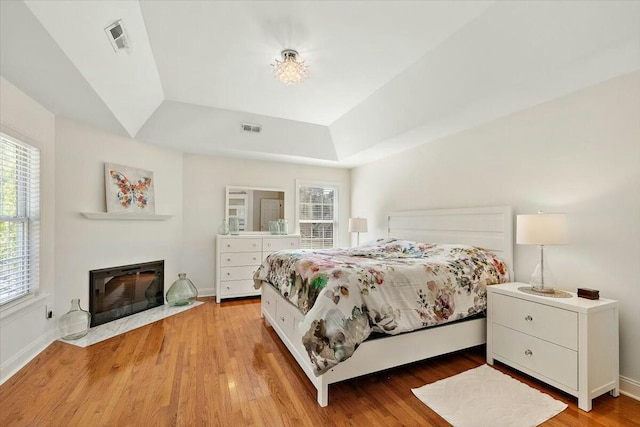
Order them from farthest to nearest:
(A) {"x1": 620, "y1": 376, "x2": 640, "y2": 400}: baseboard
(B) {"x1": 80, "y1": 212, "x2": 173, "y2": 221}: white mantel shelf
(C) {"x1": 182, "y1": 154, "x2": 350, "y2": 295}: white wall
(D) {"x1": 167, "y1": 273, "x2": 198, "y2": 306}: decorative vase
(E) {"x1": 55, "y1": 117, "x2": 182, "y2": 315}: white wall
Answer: (C) {"x1": 182, "y1": 154, "x2": 350, "y2": 295}: white wall < (D) {"x1": 167, "y1": 273, "x2": 198, "y2": 306}: decorative vase < (B) {"x1": 80, "y1": 212, "x2": 173, "y2": 221}: white mantel shelf < (E) {"x1": 55, "y1": 117, "x2": 182, "y2": 315}: white wall < (A) {"x1": 620, "y1": 376, "x2": 640, "y2": 400}: baseboard

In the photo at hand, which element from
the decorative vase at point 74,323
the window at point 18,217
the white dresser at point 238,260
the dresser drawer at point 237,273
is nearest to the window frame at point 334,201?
the white dresser at point 238,260

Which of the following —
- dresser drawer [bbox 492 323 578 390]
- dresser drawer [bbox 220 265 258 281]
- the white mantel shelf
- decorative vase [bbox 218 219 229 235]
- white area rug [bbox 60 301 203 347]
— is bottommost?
white area rug [bbox 60 301 203 347]

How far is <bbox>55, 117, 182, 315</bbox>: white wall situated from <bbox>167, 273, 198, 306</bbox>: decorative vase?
273 millimetres

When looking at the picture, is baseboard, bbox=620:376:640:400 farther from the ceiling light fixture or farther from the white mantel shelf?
the white mantel shelf

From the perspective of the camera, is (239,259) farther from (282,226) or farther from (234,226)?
(282,226)

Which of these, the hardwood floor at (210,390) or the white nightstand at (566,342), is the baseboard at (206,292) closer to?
the hardwood floor at (210,390)

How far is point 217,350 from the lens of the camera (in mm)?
2621

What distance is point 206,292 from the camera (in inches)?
177

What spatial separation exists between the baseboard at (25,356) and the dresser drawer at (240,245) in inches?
77.3

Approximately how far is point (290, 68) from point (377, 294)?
2002mm

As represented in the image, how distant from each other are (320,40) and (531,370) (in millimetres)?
2989

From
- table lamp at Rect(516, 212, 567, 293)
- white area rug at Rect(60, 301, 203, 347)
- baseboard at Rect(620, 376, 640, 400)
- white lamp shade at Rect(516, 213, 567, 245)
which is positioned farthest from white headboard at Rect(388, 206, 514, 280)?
white area rug at Rect(60, 301, 203, 347)

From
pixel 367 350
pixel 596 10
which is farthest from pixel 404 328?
pixel 596 10

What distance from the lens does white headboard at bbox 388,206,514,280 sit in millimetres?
2768
